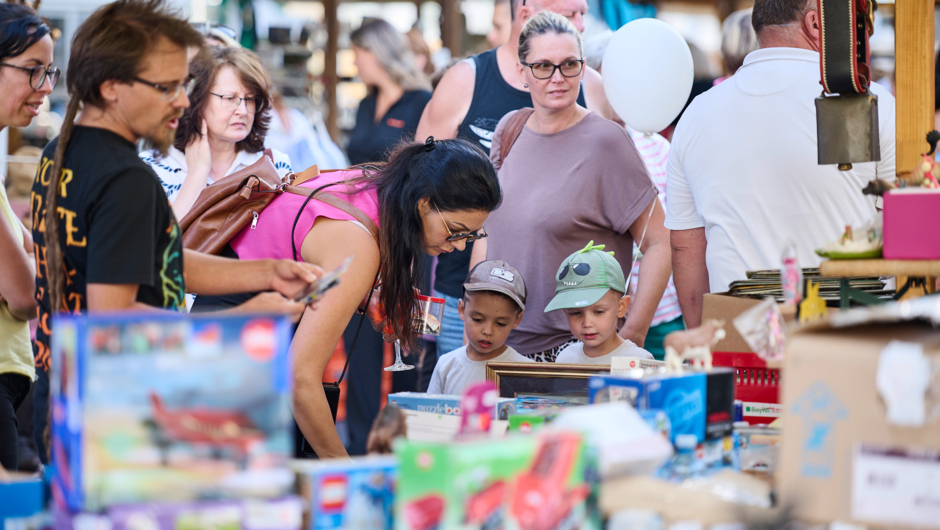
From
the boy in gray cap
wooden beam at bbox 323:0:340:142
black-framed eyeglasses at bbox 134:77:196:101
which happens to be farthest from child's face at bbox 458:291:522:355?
wooden beam at bbox 323:0:340:142

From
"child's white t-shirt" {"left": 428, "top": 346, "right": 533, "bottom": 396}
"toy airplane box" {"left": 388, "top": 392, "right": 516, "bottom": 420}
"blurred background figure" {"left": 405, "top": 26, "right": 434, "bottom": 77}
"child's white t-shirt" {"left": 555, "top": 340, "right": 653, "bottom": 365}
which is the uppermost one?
"blurred background figure" {"left": 405, "top": 26, "right": 434, "bottom": 77}

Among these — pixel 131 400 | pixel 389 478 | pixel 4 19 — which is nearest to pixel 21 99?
pixel 4 19

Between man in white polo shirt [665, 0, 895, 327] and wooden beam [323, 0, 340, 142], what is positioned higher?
wooden beam [323, 0, 340, 142]

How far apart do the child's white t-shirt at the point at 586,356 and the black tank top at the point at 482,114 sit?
2.05 ft

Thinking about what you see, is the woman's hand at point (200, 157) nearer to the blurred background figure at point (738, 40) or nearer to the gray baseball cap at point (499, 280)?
the gray baseball cap at point (499, 280)

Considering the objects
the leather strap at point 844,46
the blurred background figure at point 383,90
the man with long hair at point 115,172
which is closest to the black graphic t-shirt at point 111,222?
the man with long hair at point 115,172

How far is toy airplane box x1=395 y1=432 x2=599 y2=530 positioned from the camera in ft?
3.62

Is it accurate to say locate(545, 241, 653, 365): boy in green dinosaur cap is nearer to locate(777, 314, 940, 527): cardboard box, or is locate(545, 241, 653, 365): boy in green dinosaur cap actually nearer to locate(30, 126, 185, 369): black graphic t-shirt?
locate(777, 314, 940, 527): cardboard box

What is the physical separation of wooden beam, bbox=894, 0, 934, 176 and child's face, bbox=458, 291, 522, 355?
1176 millimetres

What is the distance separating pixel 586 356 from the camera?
2.73 meters

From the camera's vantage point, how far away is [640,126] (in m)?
3.03

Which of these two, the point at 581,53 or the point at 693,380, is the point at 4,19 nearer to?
the point at 581,53

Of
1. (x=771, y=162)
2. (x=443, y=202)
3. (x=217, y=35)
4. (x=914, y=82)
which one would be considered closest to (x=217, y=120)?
(x=217, y=35)

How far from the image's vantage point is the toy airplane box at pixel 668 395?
149 centimetres
